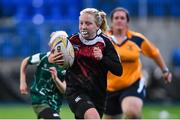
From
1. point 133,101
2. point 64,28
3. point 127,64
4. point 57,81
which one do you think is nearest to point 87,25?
point 57,81

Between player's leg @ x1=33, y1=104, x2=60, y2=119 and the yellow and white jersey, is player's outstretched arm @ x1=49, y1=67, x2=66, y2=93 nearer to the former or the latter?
player's leg @ x1=33, y1=104, x2=60, y2=119

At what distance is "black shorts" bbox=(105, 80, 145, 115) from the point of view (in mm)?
12078

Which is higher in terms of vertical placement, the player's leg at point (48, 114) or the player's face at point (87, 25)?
the player's face at point (87, 25)

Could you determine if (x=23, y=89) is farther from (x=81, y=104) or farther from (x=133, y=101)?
(x=133, y=101)

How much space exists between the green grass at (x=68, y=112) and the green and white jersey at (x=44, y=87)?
540 centimetres

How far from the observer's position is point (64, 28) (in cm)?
2152

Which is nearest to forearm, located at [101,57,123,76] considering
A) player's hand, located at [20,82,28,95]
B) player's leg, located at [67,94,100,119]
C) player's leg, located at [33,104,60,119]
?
player's leg, located at [67,94,100,119]

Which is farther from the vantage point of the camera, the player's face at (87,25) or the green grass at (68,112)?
the green grass at (68,112)

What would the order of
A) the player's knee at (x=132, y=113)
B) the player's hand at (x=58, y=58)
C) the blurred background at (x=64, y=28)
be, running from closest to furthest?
the player's hand at (x=58, y=58) → the player's knee at (x=132, y=113) → the blurred background at (x=64, y=28)

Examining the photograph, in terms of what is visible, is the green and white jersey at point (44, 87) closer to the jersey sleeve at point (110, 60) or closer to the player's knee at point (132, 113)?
the jersey sleeve at point (110, 60)

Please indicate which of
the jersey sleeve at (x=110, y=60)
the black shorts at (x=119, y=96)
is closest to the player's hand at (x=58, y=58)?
the jersey sleeve at (x=110, y=60)

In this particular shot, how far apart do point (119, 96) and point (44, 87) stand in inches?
88.9

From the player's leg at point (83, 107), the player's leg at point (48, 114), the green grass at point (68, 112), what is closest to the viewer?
the player's leg at point (83, 107)

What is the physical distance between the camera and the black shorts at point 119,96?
12.1m
